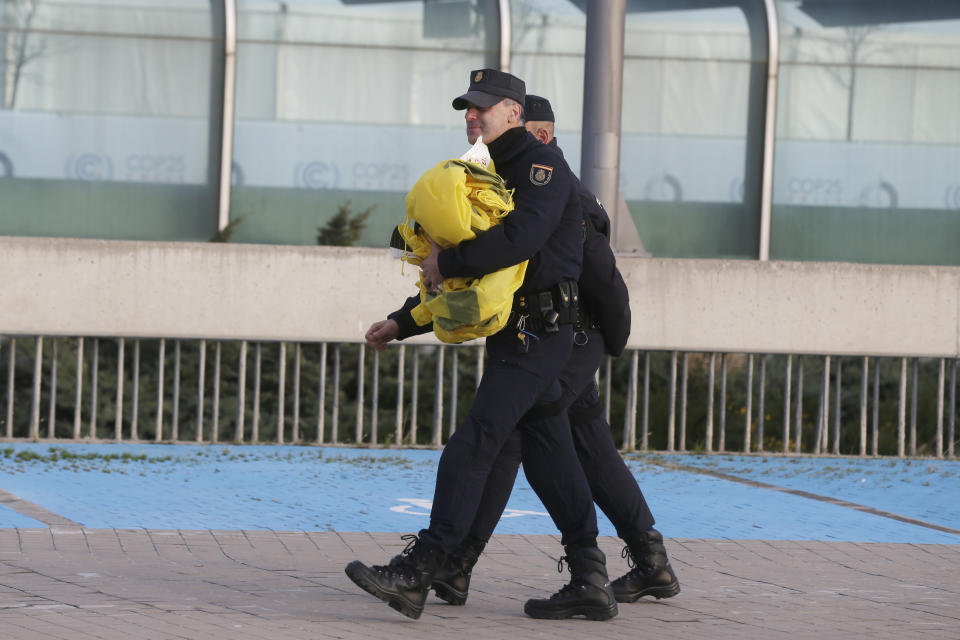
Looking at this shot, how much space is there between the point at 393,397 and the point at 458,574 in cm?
521

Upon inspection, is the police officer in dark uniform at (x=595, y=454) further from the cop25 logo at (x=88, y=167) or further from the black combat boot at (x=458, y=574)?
the cop25 logo at (x=88, y=167)

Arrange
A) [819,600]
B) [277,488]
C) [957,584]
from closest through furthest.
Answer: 1. [819,600]
2. [957,584]
3. [277,488]

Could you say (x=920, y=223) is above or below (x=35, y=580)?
above

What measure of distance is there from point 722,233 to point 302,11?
3.79m

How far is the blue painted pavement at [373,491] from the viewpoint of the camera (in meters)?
6.83

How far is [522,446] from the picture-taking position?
508cm

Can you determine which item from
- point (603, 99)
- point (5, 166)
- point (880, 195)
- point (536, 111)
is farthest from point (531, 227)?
point (880, 195)

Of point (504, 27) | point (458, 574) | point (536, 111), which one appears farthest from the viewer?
point (504, 27)

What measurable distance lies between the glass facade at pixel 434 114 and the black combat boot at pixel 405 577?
7.57m

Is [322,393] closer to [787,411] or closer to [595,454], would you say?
[787,411]

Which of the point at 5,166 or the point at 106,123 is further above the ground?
the point at 106,123

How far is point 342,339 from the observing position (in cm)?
955

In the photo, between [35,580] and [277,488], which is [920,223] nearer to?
[277,488]

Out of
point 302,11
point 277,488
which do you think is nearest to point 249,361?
point 277,488
